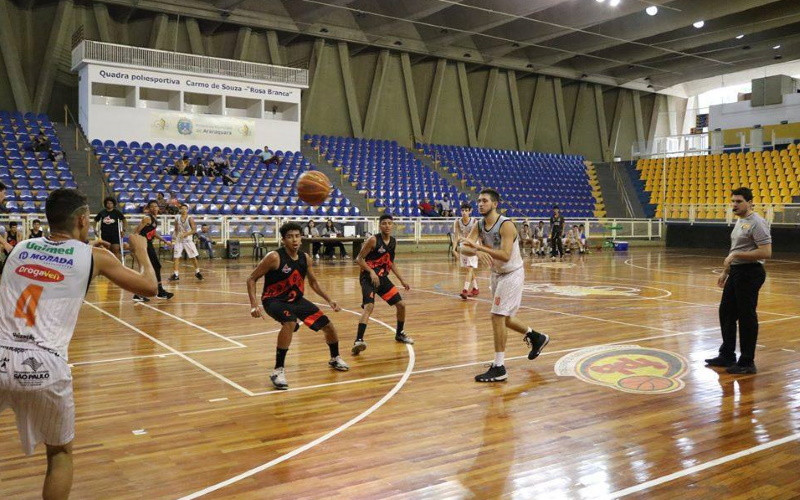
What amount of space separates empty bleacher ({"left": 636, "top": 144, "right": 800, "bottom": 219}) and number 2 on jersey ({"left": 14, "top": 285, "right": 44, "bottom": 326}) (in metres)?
27.4

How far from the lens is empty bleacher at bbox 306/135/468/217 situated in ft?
86.1

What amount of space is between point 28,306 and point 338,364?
12.6 ft

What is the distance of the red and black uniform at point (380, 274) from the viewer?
7.94 meters

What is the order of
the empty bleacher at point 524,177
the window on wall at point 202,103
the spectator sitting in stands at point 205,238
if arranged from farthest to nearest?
the empty bleacher at point 524,177 → the window on wall at point 202,103 → the spectator sitting in stands at point 205,238

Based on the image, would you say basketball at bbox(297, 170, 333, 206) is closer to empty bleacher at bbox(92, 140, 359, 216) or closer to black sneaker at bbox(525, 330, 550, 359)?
black sneaker at bbox(525, 330, 550, 359)

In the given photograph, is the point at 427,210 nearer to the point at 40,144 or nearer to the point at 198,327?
the point at 40,144

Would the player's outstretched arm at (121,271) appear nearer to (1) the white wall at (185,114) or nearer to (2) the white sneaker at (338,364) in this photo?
(2) the white sneaker at (338,364)

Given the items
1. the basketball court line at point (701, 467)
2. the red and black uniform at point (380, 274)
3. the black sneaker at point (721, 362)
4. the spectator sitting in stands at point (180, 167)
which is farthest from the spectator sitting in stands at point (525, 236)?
the basketball court line at point (701, 467)

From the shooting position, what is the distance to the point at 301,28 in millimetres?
29156

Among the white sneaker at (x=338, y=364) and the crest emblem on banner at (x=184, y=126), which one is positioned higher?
the crest emblem on banner at (x=184, y=126)

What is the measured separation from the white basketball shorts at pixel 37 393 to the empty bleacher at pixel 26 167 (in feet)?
57.2

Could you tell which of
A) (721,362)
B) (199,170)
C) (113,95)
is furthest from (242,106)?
(721,362)

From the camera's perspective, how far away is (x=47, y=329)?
9.99ft

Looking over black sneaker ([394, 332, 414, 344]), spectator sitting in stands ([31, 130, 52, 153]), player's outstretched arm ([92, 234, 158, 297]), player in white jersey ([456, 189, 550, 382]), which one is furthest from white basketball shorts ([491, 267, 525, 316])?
spectator sitting in stands ([31, 130, 52, 153])
